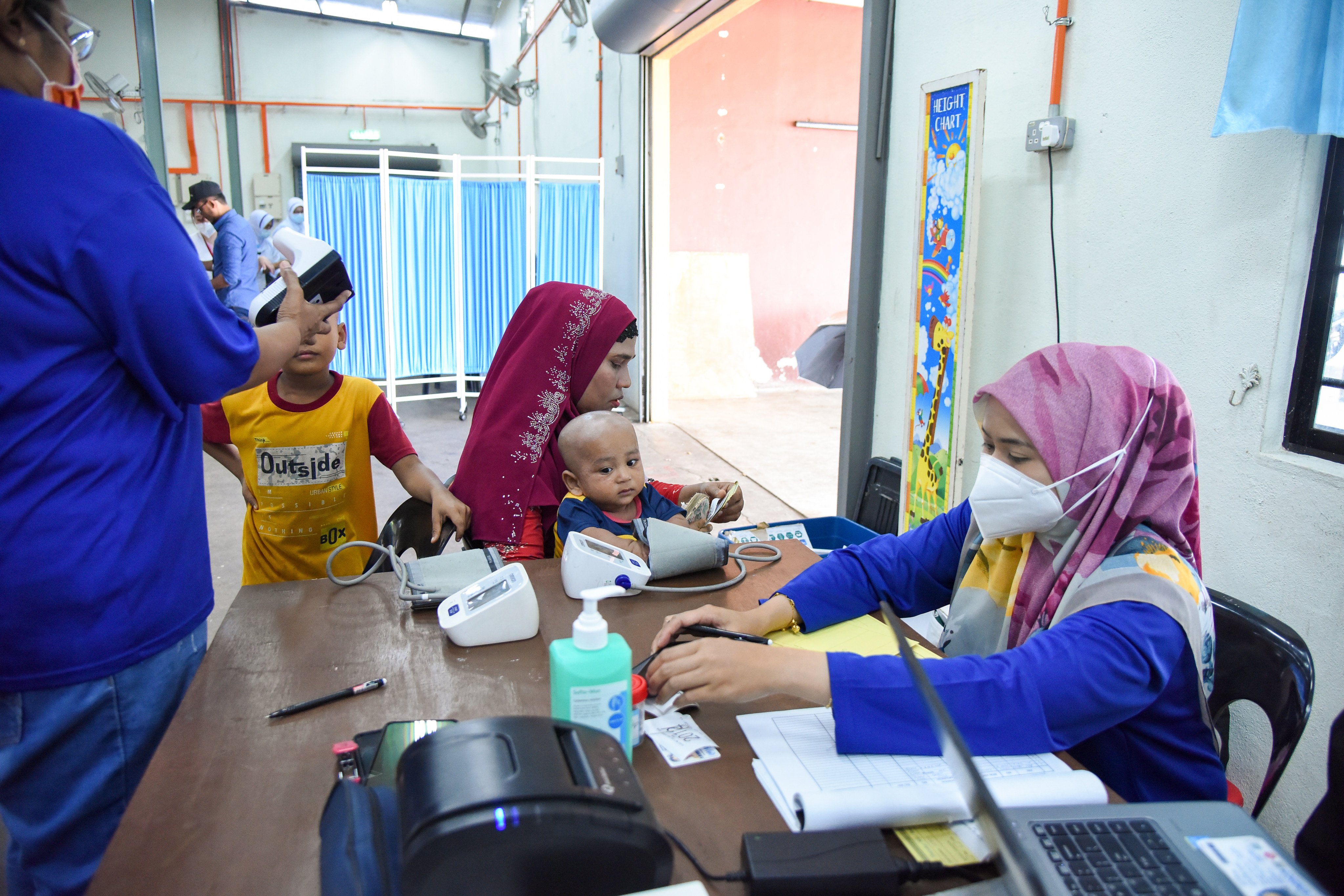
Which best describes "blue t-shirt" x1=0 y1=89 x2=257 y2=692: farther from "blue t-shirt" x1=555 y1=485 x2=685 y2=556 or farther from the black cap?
the black cap

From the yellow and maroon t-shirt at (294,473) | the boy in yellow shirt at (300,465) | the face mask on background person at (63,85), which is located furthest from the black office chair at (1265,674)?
the face mask on background person at (63,85)

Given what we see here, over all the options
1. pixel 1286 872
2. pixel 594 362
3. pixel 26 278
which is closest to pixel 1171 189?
pixel 594 362

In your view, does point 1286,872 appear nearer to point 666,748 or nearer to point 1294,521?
point 666,748

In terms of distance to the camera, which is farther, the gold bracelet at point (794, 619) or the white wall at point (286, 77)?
the white wall at point (286, 77)

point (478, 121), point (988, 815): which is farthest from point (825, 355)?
point (478, 121)

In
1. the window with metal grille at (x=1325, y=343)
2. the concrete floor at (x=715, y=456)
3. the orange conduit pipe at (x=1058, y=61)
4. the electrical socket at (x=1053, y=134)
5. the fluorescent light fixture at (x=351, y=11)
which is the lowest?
the concrete floor at (x=715, y=456)

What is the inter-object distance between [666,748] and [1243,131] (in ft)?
5.29

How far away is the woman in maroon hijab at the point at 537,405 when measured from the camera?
6.01 feet

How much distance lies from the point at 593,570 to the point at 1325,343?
1525mm

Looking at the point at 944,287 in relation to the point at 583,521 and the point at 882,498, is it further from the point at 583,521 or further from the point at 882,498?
the point at 583,521

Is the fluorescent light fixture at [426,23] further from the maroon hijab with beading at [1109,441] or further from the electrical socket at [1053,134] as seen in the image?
the maroon hijab with beading at [1109,441]

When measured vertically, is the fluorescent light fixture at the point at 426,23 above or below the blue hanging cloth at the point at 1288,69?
above

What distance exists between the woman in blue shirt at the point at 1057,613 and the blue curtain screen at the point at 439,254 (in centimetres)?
536

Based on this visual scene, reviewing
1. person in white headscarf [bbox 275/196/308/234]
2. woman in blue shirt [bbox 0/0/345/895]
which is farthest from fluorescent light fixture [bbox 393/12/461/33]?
woman in blue shirt [bbox 0/0/345/895]
